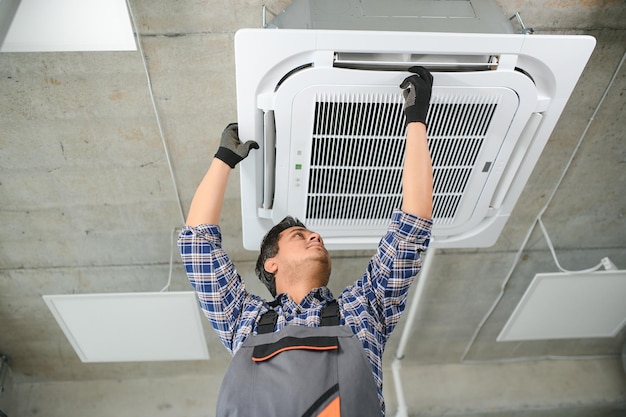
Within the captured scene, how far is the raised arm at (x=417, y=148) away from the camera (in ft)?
3.52

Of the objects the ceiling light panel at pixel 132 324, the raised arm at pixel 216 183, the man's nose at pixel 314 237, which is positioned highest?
the raised arm at pixel 216 183

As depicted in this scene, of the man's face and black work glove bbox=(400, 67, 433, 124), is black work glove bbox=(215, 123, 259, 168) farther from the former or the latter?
black work glove bbox=(400, 67, 433, 124)

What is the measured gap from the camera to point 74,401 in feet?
8.63

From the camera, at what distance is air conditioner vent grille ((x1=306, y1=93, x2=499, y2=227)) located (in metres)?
1.16

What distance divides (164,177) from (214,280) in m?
0.53

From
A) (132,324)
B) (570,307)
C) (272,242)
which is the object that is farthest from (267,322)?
(570,307)

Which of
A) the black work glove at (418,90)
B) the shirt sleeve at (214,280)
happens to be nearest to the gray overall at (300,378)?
the shirt sleeve at (214,280)

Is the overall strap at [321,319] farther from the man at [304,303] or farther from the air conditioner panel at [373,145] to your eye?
the air conditioner panel at [373,145]

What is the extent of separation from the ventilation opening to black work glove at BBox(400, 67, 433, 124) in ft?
0.12

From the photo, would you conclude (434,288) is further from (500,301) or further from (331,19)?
(331,19)

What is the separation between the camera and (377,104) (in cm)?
115

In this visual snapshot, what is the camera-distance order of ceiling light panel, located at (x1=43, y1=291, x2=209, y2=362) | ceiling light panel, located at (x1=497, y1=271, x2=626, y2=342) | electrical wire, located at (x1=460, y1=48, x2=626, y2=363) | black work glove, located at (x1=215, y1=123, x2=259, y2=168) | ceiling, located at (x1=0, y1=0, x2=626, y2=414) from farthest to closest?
1. ceiling light panel, located at (x1=497, y1=271, x2=626, y2=342)
2. ceiling light panel, located at (x1=43, y1=291, x2=209, y2=362)
3. electrical wire, located at (x1=460, y1=48, x2=626, y2=363)
4. ceiling, located at (x1=0, y1=0, x2=626, y2=414)
5. black work glove, located at (x1=215, y1=123, x2=259, y2=168)

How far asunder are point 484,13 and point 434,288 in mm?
1356

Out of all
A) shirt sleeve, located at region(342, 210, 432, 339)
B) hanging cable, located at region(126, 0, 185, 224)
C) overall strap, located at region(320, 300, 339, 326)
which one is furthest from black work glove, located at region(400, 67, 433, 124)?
hanging cable, located at region(126, 0, 185, 224)
